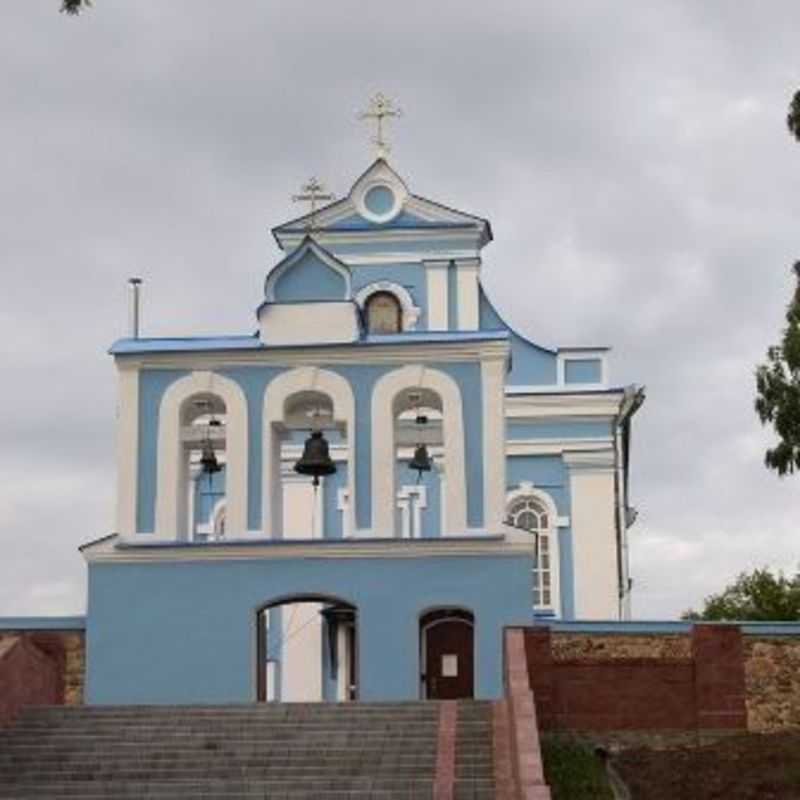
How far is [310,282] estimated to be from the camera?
2414 centimetres

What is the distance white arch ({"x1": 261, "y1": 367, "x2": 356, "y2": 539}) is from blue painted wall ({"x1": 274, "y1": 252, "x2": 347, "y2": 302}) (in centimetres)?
106

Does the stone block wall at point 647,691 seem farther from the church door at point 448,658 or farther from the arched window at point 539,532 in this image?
the arched window at point 539,532

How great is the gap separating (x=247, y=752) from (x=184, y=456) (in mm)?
6541

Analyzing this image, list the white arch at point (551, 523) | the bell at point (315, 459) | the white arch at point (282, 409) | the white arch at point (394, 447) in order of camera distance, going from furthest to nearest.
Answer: the white arch at point (551, 523)
the white arch at point (282, 409)
the white arch at point (394, 447)
the bell at point (315, 459)

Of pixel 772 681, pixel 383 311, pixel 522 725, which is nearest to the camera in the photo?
pixel 522 725

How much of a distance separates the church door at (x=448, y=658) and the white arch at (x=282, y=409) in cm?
468

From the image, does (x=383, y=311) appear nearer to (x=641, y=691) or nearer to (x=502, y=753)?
(x=641, y=691)

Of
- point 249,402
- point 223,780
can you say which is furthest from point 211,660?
point 223,780

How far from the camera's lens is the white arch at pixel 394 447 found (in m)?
23.0

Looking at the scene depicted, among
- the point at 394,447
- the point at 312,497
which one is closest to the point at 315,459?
the point at 394,447

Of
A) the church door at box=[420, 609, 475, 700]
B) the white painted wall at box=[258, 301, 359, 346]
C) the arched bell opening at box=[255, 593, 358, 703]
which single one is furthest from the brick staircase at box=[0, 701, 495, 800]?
the arched bell opening at box=[255, 593, 358, 703]

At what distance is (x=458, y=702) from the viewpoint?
1942cm

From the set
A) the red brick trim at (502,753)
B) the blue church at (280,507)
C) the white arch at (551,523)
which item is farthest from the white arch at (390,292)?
the red brick trim at (502,753)

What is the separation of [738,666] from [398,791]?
525 centimetres
